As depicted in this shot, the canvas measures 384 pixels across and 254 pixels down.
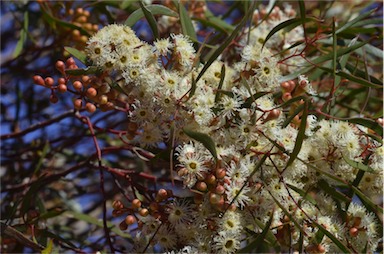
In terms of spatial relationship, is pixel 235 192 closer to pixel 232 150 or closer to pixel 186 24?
pixel 232 150

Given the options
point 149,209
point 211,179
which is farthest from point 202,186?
point 149,209

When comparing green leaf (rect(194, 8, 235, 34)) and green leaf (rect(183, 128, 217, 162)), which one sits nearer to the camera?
green leaf (rect(183, 128, 217, 162))

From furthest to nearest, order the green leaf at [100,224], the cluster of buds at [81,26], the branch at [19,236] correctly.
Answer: the cluster of buds at [81,26]
the green leaf at [100,224]
the branch at [19,236]

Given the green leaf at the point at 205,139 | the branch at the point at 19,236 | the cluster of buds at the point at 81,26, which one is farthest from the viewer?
the cluster of buds at the point at 81,26

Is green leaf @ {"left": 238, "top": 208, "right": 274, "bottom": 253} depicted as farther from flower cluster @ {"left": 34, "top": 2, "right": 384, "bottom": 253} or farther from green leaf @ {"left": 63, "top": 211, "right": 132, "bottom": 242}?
green leaf @ {"left": 63, "top": 211, "right": 132, "bottom": 242}

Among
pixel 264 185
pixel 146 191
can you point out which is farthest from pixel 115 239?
pixel 264 185

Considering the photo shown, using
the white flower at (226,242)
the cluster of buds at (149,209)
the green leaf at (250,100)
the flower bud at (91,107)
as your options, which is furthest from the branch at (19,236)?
the green leaf at (250,100)

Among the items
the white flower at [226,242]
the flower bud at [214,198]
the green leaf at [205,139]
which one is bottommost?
the white flower at [226,242]

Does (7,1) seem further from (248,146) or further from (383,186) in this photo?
(383,186)

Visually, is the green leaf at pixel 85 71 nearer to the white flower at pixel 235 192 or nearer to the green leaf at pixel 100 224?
the white flower at pixel 235 192

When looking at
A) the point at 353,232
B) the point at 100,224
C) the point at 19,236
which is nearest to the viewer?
the point at 353,232

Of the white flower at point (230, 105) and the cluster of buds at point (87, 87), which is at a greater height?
the white flower at point (230, 105)

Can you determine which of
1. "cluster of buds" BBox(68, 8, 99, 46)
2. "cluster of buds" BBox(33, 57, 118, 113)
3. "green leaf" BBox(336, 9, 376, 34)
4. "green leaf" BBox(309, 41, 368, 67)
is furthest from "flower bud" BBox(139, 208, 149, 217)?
"cluster of buds" BBox(68, 8, 99, 46)

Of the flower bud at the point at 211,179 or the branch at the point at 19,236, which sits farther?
the branch at the point at 19,236
